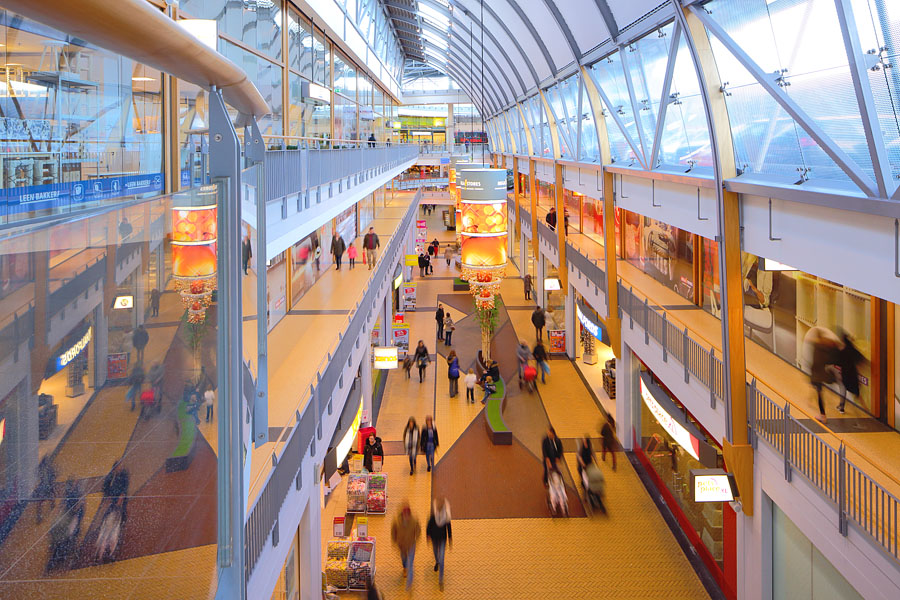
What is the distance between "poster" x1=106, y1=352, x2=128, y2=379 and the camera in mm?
1210

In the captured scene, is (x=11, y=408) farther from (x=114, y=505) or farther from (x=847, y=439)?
(x=847, y=439)

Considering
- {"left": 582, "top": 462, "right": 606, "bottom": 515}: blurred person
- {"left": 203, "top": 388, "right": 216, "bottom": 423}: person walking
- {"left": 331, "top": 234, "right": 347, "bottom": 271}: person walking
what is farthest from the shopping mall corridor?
{"left": 203, "top": 388, "right": 216, "bottom": 423}: person walking

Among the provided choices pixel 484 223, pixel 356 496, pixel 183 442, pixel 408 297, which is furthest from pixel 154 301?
pixel 408 297

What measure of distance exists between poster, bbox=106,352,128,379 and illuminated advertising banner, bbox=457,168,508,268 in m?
11.7

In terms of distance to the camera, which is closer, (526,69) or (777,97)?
(777,97)

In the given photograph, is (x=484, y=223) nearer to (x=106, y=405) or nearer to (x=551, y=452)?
(x=551, y=452)

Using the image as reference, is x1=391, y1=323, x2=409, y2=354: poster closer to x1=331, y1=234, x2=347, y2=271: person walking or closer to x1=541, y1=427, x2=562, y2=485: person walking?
x1=331, y1=234, x2=347, y2=271: person walking

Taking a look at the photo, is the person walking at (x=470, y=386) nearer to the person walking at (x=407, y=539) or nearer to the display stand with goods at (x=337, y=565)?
the person walking at (x=407, y=539)

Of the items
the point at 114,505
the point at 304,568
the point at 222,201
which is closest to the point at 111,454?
the point at 114,505

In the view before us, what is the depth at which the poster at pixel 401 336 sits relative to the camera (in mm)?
23016

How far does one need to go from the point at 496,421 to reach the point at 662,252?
658cm

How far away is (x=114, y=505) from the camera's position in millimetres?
1200

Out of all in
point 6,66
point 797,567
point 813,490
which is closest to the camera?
point 6,66

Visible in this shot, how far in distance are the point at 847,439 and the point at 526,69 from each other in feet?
67.6
